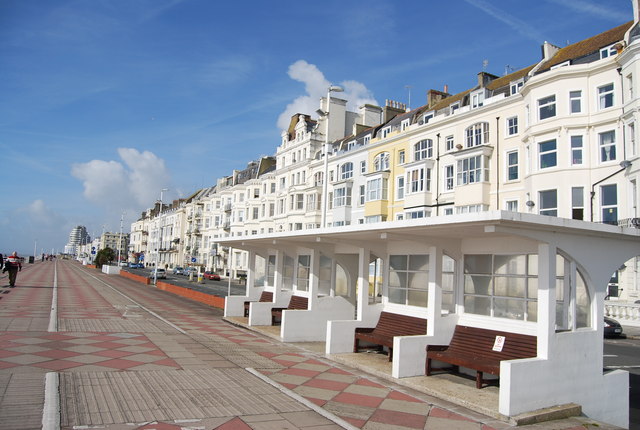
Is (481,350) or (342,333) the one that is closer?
(481,350)

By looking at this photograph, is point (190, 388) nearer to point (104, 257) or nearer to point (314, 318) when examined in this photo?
point (314, 318)

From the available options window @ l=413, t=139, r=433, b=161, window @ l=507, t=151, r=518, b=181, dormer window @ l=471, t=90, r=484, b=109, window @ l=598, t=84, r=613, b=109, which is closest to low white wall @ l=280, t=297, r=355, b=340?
window @ l=507, t=151, r=518, b=181

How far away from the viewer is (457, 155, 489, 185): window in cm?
2975

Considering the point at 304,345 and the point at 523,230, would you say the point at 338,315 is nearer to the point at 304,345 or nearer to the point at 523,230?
the point at 304,345

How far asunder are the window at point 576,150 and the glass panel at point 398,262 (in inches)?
699

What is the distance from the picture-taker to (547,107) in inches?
1048

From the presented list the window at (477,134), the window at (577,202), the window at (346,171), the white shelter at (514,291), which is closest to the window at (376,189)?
the window at (346,171)

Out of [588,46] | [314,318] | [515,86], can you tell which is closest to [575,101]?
[515,86]

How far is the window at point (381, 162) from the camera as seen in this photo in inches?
1508

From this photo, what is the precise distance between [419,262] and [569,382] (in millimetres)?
4360

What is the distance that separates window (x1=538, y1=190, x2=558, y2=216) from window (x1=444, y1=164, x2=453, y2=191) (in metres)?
7.03

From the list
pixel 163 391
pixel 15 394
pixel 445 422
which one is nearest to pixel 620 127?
pixel 445 422

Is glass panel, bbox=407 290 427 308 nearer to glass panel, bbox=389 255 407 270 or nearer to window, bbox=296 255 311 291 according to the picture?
glass panel, bbox=389 255 407 270

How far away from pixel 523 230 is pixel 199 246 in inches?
3207
